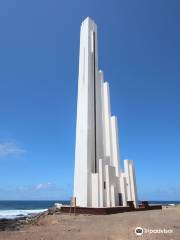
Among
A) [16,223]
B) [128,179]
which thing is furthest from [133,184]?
[16,223]

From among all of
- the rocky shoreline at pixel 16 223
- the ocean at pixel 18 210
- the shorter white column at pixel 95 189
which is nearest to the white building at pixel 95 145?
the shorter white column at pixel 95 189

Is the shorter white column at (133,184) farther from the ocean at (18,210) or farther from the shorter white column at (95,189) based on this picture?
the ocean at (18,210)

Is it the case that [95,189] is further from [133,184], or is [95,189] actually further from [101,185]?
[133,184]

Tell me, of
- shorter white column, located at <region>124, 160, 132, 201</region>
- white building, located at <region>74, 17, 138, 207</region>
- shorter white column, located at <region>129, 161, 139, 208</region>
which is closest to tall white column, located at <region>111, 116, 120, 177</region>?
white building, located at <region>74, 17, 138, 207</region>

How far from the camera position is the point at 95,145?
24766 millimetres

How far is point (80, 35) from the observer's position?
31.0 meters

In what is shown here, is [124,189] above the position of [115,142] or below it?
below

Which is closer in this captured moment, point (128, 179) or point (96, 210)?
point (96, 210)

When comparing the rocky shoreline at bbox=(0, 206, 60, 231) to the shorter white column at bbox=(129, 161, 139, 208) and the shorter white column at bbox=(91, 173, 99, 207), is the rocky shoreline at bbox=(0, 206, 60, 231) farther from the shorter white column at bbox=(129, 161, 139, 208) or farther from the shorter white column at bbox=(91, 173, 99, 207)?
the shorter white column at bbox=(129, 161, 139, 208)

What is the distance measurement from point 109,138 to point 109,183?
5.93 m

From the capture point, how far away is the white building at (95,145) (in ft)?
71.1

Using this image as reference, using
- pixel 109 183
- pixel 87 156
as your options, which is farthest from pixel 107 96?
pixel 109 183

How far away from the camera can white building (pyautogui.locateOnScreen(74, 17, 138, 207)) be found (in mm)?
21656

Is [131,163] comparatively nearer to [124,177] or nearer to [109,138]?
[124,177]
